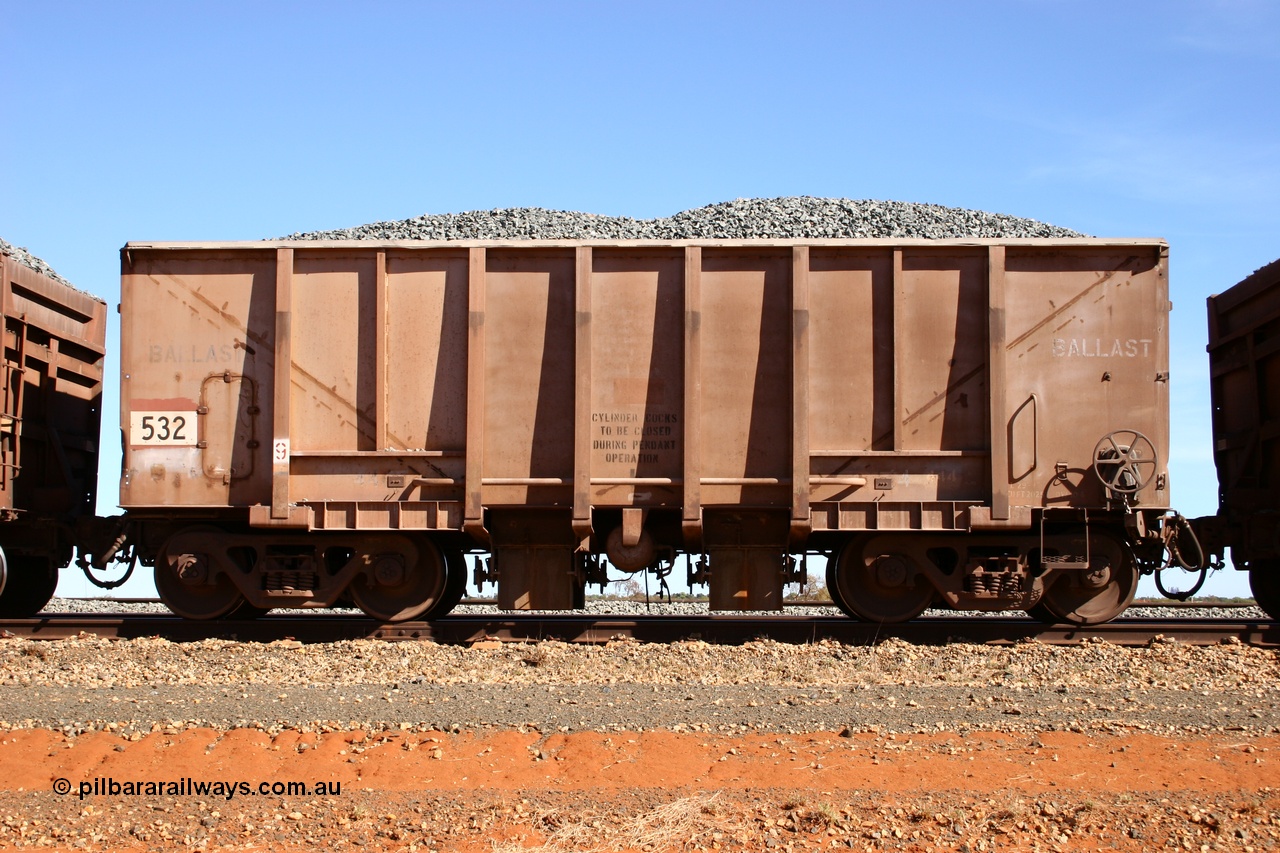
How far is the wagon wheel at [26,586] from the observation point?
12516mm

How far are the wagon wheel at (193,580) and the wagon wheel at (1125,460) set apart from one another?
851cm

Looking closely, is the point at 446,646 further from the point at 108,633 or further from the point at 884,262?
the point at 884,262

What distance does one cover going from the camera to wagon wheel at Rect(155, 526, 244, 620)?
11078 mm

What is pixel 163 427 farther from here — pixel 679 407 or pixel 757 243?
pixel 757 243

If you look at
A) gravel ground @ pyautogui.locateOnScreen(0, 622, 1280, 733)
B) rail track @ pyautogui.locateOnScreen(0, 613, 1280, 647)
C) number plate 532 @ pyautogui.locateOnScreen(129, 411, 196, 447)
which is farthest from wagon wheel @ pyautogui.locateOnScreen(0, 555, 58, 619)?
number plate 532 @ pyautogui.locateOnScreen(129, 411, 196, 447)

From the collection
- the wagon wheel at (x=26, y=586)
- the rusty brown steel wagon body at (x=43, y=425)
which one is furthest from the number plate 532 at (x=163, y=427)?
the wagon wheel at (x=26, y=586)

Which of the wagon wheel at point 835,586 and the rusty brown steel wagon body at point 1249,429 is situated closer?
the wagon wheel at point 835,586

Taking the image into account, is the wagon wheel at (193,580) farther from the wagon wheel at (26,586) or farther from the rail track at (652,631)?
the wagon wheel at (26,586)

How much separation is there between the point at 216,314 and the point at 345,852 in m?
7.03

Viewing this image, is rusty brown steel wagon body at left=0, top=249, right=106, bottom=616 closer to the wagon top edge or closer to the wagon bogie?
the wagon bogie

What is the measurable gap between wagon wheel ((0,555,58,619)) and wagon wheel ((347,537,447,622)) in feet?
13.1

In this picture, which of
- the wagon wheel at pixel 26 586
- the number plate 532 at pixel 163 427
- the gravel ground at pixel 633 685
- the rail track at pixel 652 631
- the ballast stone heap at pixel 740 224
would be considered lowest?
the gravel ground at pixel 633 685

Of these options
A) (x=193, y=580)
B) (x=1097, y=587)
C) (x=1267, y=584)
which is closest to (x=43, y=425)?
(x=193, y=580)

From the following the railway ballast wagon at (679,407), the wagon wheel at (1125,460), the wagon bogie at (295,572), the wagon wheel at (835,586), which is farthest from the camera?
the wagon wheel at (835,586)
